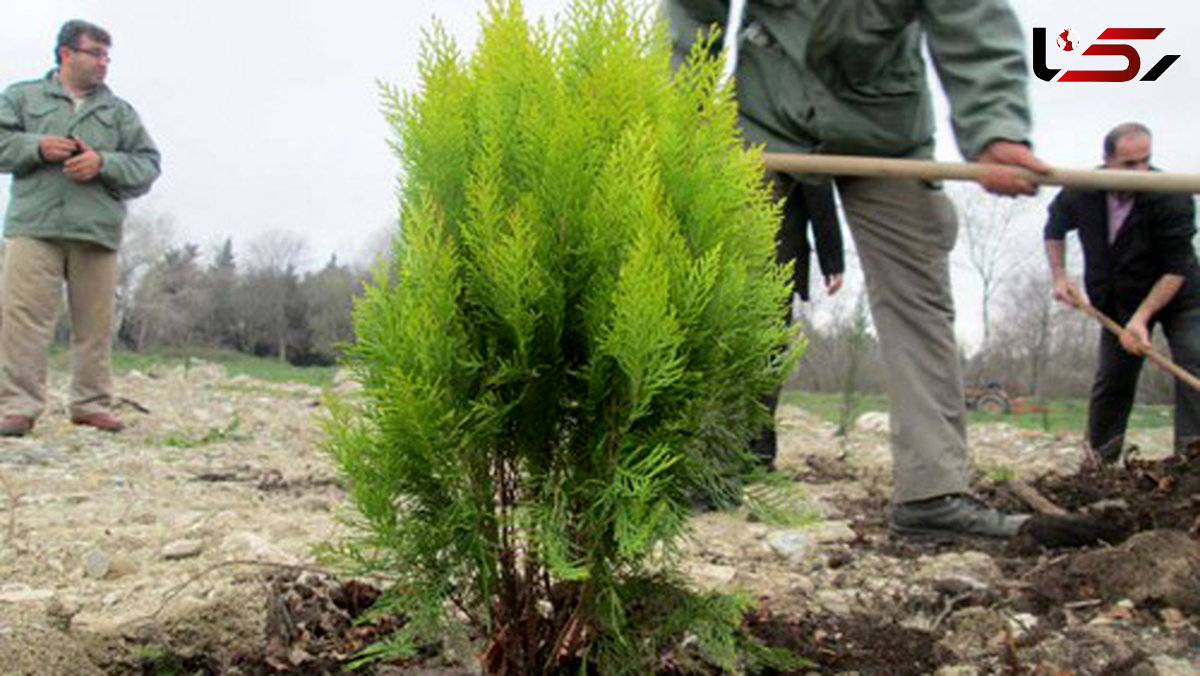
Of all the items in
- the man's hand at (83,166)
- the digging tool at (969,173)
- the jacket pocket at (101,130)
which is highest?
the jacket pocket at (101,130)

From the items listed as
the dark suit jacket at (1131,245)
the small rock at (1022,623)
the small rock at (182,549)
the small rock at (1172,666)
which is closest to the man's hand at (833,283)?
the dark suit jacket at (1131,245)

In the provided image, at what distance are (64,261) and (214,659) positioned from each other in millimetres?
5619

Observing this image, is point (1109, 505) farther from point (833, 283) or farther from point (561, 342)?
point (561, 342)

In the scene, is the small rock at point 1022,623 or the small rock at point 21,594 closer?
the small rock at point 1022,623

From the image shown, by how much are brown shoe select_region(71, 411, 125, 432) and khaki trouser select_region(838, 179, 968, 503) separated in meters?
5.89

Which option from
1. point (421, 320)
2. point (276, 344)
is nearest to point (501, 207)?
point (421, 320)

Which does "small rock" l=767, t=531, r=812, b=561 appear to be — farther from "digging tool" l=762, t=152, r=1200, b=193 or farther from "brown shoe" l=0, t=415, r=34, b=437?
"brown shoe" l=0, t=415, r=34, b=437

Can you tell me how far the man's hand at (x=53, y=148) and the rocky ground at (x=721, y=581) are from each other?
2105 mm

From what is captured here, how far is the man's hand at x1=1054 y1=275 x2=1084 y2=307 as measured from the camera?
19.6 feet

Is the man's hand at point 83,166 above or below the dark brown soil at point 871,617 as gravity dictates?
above

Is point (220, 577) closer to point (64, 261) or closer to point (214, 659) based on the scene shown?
point (214, 659)

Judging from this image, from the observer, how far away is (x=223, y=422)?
9547 millimetres

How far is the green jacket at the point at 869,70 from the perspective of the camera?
137 inches

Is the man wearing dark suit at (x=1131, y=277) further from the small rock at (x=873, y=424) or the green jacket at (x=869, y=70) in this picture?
the small rock at (x=873, y=424)
